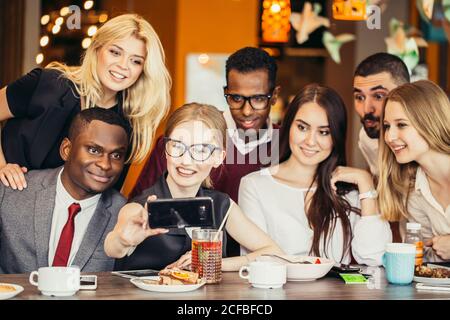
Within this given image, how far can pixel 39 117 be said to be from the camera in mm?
3393

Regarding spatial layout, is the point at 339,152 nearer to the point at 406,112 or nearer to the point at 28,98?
the point at 406,112

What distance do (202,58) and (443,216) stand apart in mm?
1285

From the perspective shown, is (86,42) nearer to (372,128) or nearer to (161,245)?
(161,245)

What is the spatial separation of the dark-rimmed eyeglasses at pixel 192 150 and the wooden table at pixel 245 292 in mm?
701

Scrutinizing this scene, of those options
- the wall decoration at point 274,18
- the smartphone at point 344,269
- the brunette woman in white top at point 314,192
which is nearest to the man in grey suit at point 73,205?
the brunette woman in white top at point 314,192

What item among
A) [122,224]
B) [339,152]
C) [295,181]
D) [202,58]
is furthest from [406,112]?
[122,224]

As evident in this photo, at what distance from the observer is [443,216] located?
3.51 meters

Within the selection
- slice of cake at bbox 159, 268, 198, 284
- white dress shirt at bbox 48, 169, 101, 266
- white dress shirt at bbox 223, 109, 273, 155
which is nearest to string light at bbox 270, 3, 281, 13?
white dress shirt at bbox 223, 109, 273, 155

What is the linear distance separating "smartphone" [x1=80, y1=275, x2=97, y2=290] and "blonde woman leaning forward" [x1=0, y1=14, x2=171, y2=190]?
869 millimetres

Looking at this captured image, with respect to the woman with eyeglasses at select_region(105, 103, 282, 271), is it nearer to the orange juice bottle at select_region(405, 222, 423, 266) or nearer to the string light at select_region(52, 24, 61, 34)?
the orange juice bottle at select_region(405, 222, 423, 266)

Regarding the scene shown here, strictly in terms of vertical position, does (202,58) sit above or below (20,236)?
above

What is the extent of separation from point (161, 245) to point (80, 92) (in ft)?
2.44

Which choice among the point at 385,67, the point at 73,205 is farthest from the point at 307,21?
the point at 73,205
